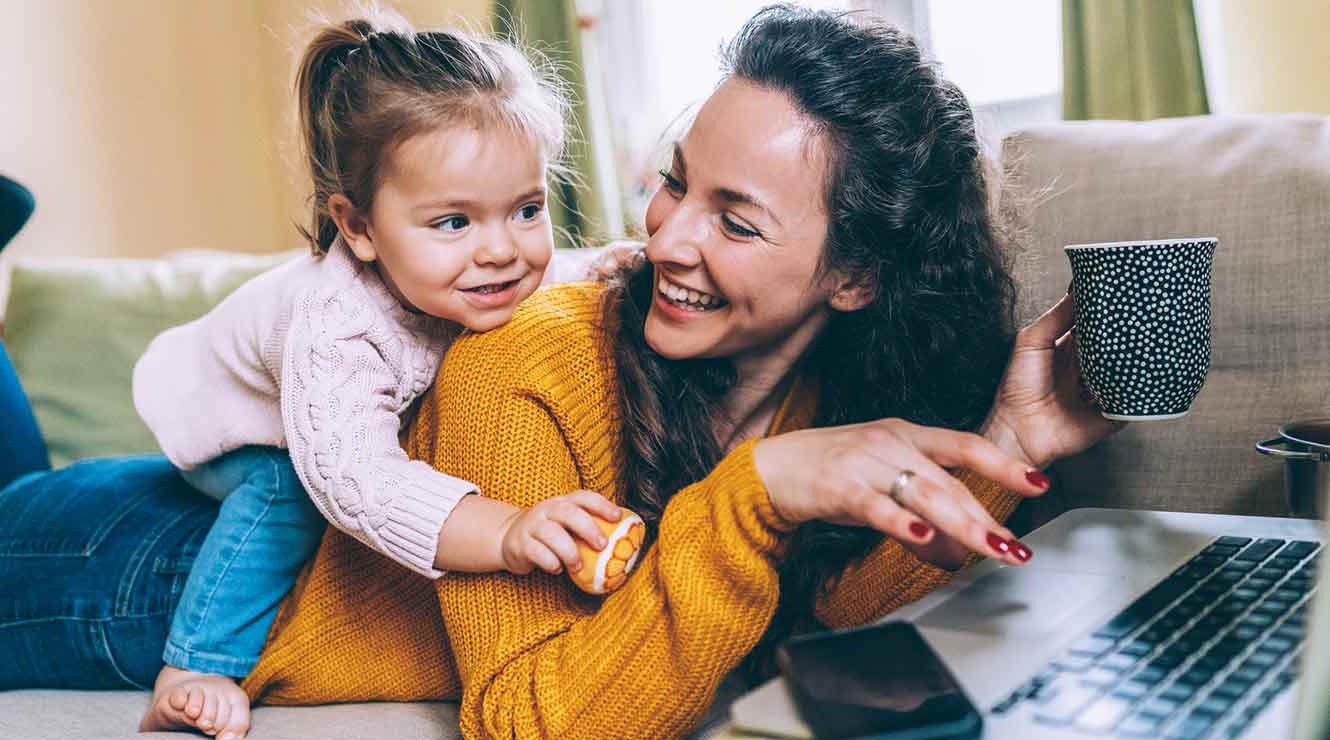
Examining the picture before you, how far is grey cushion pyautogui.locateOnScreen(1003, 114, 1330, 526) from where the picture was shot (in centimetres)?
129

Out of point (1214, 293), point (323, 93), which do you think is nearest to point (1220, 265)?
point (1214, 293)

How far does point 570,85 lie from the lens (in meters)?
3.28

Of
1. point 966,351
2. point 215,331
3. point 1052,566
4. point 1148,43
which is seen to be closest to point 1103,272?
point 1052,566

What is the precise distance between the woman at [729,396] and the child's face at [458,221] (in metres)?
0.06

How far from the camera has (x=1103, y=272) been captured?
0.93m

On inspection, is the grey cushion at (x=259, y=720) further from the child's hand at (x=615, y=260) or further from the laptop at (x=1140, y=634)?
the laptop at (x=1140, y=634)

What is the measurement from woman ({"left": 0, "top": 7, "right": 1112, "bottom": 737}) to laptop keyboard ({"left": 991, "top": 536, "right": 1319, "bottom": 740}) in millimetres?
221

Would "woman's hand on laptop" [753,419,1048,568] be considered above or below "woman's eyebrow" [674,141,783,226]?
below

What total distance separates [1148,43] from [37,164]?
287cm

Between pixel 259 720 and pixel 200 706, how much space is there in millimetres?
75

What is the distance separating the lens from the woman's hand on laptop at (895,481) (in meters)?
→ 0.82

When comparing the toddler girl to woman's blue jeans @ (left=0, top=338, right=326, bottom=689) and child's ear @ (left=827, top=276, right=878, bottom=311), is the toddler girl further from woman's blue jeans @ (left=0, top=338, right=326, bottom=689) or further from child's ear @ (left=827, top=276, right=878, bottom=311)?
child's ear @ (left=827, top=276, right=878, bottom=311)

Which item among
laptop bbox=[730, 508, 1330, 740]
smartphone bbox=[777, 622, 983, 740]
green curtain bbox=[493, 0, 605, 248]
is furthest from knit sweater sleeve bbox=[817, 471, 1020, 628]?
green curtain bbox=[493, 0, 605, 248]

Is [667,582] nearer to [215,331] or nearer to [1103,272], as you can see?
[1103,272]
